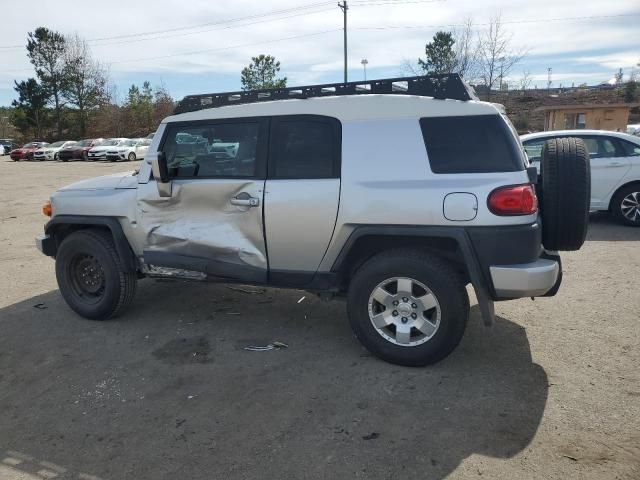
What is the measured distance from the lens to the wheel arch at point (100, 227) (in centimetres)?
470

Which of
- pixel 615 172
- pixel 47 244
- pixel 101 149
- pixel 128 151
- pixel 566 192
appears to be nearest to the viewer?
pixel 566 192

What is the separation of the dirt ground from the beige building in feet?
72.6

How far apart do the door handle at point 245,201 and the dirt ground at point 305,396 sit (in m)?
1.17

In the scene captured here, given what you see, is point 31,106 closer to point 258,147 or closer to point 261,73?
point 261,73

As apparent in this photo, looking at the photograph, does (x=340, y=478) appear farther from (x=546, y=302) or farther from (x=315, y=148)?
(x=546, y=302)

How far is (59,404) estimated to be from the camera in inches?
136

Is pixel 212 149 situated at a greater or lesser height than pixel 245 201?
greater

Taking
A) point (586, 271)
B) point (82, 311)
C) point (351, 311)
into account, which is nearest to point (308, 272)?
point (351, 311)

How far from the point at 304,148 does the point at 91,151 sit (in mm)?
36075

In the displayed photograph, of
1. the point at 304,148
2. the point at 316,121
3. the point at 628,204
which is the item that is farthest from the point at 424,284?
the point at 628,204

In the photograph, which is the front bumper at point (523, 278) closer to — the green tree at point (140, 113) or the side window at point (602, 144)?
the side window at point (602, 144)

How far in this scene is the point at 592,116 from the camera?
24.8 meters

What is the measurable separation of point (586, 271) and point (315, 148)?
4003mm

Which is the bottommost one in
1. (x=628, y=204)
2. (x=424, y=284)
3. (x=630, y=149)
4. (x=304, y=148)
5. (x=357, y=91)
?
(x=628, y=204)
